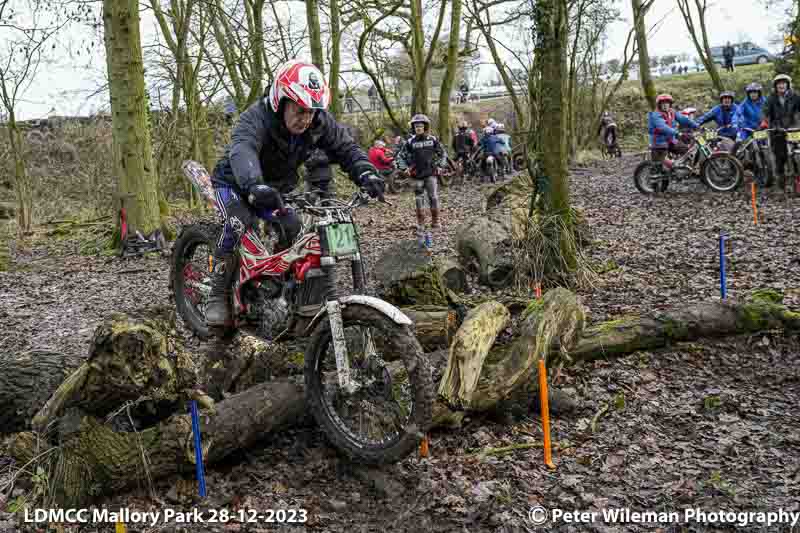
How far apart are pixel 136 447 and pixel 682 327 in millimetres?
3834

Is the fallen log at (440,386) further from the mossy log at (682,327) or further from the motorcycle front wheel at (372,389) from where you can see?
the motorcycle front wheel at (372,389)

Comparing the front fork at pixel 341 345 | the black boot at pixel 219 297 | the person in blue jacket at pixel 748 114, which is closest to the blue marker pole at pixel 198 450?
the front fork at pixel 341 345

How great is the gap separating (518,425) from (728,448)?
Answer: 1.17 m

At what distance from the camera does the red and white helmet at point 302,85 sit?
13.2ft

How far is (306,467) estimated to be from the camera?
3.78 metres

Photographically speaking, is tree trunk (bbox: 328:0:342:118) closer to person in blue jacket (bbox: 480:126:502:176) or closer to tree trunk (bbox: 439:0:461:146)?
tree trunk (bbox: 439:0:461:146)

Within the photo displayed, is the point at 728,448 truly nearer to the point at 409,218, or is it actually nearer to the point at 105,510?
the point at 105,510

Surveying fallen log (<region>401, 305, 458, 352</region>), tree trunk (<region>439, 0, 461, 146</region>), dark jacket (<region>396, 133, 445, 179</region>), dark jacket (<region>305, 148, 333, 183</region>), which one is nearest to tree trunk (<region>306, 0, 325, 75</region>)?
dark jacket (<region>396, 133, 445, 179</region>)

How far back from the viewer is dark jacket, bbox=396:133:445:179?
11945 mm

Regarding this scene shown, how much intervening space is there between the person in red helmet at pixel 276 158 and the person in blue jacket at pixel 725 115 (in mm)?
12299

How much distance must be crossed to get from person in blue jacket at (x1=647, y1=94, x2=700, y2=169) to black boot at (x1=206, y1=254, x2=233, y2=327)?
11731mm

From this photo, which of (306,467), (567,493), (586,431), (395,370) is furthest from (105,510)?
(586,431)

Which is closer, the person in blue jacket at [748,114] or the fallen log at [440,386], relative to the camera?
the fallen log at [440,386]

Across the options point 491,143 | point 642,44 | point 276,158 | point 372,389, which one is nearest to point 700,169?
point 491,143
